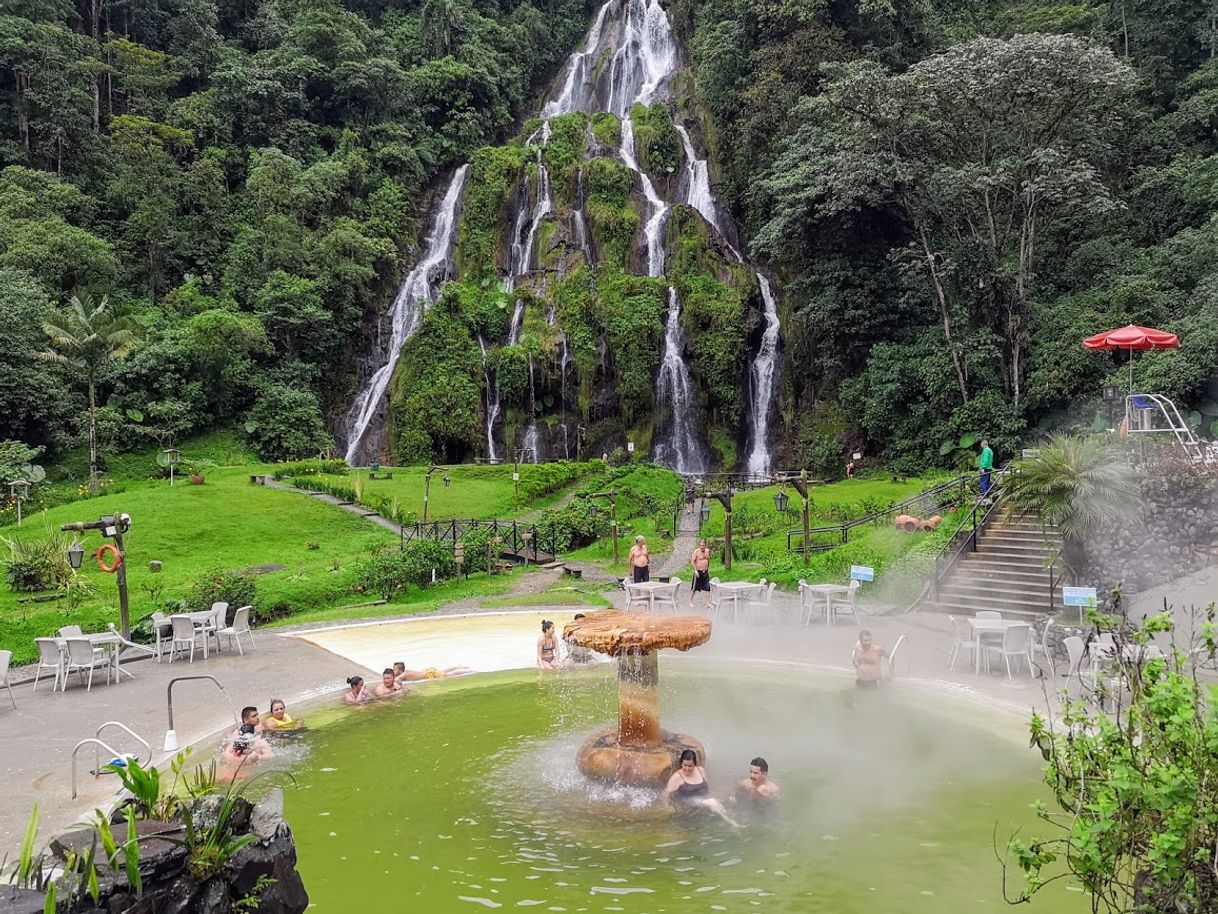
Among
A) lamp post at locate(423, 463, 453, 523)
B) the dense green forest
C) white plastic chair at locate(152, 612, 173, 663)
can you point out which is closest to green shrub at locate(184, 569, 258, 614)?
white plastic chair at locate(152, 612, 173, 663)

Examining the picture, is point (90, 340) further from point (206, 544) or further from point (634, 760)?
point (634, 760)

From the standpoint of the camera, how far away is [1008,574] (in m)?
16.4

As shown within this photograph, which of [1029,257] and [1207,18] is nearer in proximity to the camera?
[1029,257]

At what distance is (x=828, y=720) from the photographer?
1092cm

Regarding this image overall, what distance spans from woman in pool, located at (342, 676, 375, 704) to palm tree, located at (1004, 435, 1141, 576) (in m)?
11.8

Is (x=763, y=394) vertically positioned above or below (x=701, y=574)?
above

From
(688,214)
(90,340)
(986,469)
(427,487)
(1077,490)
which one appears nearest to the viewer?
(1077,490)

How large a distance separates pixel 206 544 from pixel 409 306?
23.5 metres

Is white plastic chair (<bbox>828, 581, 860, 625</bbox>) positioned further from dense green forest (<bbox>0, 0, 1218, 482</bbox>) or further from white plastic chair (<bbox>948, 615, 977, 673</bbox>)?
dense green forest (<bbox>0, 0, 1218, 482</bbox>)

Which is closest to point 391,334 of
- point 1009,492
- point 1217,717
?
point 1009,492

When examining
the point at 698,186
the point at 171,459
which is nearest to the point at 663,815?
the point at 171,459

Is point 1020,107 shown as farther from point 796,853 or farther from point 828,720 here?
point 796,853

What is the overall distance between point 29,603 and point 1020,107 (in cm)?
3363

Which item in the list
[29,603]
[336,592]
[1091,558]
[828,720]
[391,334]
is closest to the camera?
[828,720]
